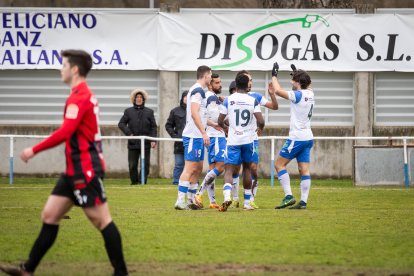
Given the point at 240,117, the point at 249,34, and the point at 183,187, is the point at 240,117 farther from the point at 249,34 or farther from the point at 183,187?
the point at 249,34

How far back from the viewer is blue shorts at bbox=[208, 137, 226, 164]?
18453 mm

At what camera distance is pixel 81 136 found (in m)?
9.98

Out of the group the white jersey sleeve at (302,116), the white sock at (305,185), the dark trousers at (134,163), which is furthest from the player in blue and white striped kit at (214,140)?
the dark trousers at (134,163)

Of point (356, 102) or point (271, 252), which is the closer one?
A: point (271, 252)

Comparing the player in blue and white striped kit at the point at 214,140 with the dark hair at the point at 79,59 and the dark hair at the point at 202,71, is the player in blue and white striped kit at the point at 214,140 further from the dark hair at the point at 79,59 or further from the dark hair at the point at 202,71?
the dark hair at the point at 79,59

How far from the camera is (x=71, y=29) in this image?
97.0 feet

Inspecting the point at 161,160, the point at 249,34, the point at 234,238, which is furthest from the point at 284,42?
the point at 234,238

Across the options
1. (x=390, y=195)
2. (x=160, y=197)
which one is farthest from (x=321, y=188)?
(x=160, y=197)

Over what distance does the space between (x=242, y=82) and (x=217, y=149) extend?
1.74 meters

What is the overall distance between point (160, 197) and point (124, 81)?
942 cm

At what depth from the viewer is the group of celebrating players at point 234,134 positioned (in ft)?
56.5

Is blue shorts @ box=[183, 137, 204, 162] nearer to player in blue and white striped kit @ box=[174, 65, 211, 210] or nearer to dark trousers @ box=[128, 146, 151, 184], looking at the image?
player in blue and white striped kit @ box=[174, 65, 211, 210]

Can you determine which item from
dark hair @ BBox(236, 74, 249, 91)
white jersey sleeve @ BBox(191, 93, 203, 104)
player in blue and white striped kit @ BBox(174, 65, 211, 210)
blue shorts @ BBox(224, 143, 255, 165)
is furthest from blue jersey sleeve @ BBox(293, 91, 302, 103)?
white jersey sleeve @ BBox(191, 93, 203, 104)

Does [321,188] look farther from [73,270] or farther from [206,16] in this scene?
[73,270]
